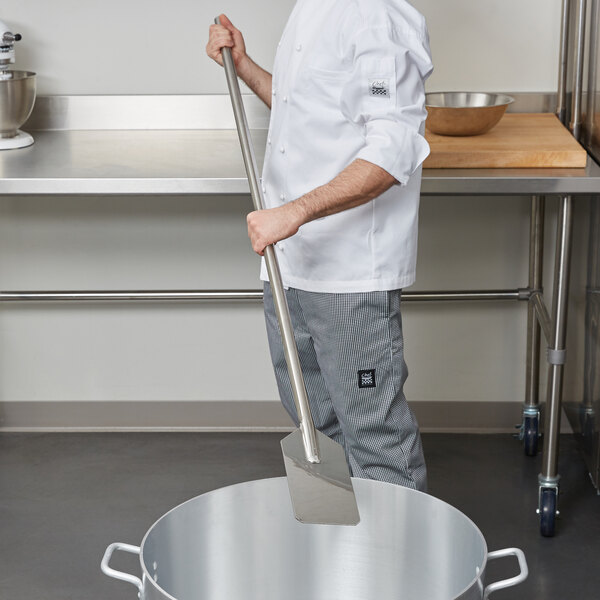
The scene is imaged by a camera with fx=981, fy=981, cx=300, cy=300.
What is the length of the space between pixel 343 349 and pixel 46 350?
1.41 metres

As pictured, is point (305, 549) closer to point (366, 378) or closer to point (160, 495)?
point (366, 378)

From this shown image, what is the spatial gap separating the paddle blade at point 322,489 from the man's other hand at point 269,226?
40cm

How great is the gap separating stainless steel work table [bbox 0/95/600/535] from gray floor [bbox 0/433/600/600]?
11cm

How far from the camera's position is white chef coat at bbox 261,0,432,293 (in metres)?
1.71

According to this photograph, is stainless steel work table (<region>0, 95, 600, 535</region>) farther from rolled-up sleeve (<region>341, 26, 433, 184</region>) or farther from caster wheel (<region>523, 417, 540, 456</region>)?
rolled-up sleeve (<region>341, 26, 433, 184</region>)

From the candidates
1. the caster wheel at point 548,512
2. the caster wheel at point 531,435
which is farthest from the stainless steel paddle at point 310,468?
the caster wheel at point 531,435

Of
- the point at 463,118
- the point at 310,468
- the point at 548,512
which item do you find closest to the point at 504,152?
the point at 463,118

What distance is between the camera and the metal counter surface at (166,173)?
2164mm

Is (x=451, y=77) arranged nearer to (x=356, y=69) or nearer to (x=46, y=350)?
(x=356, y=69)

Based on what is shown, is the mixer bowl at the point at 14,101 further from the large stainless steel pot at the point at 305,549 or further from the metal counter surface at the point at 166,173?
the large stainless steel pot at the point at 305,549

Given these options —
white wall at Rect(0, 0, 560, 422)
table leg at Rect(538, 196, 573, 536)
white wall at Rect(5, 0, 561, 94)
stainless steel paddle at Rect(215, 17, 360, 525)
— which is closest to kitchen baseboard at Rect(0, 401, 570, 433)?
white wall at Rect(0, 0, 560, 422)

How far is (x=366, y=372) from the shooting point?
1.90 meters

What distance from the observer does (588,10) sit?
256cm

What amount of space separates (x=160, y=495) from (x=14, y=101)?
1.09 metres
